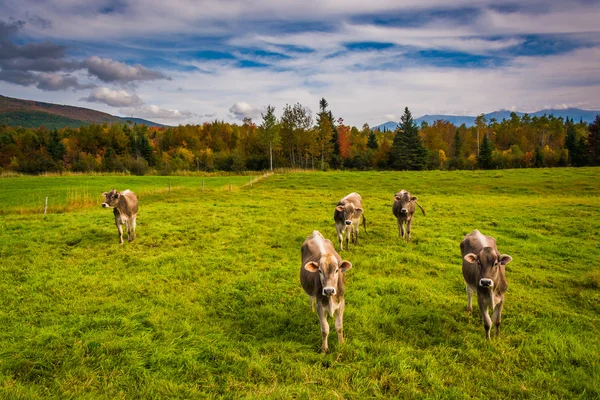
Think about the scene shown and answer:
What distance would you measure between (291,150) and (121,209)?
182 ft

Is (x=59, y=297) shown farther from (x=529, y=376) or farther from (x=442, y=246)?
(x=442, y=246)

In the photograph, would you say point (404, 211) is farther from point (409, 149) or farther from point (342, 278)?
point (409, 149)

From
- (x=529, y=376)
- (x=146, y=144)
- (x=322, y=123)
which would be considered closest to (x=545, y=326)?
(x=529, y=376)

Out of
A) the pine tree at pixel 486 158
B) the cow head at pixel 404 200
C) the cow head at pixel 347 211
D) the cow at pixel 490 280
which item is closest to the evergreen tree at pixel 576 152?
the pine tree at pixel 486 158

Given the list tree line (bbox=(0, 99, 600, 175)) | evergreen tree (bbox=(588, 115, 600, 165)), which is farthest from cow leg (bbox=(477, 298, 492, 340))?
evergreen tree (bbox=(588, 115, 600, 165))

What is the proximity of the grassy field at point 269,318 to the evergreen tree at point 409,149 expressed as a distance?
51.2 meters

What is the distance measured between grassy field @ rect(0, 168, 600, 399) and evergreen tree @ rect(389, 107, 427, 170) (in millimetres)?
51229

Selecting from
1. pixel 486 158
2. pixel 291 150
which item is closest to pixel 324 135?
pixel 291 150

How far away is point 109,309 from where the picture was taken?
7949 mm

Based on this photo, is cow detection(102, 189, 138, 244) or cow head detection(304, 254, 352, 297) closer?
cow head detection(304, 254, 352, 297)

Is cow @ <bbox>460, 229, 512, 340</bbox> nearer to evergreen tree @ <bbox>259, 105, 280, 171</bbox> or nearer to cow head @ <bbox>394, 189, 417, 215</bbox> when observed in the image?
cow head @ <bbox>394, 189, 417, 215</bbox>

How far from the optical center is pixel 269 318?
25.0 feet

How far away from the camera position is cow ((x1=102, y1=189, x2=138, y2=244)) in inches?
554

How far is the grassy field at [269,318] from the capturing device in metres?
5.50
